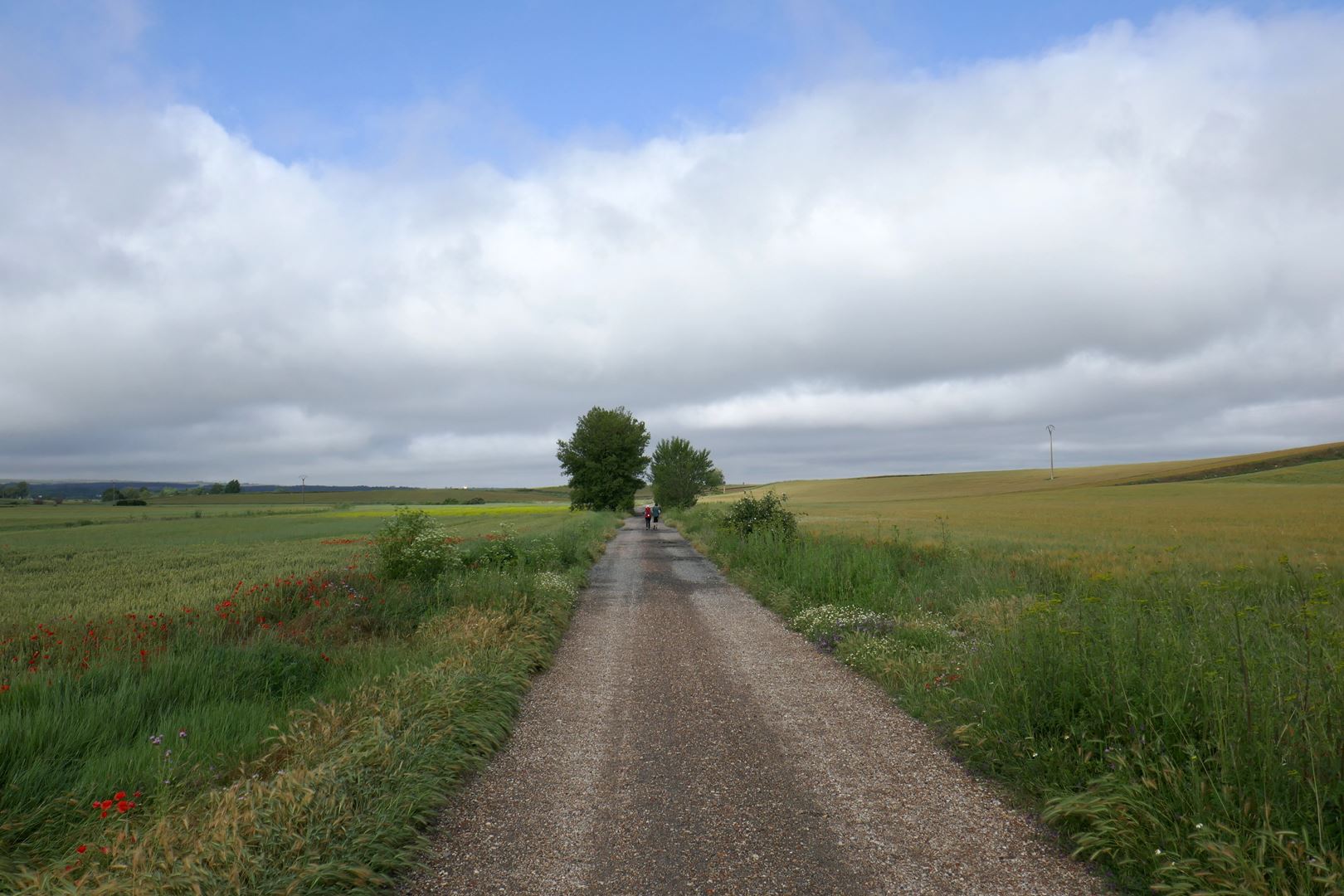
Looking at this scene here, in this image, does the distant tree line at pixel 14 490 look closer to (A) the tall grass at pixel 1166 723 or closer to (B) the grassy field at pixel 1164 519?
(B) the grassy field at pixel 1164 519

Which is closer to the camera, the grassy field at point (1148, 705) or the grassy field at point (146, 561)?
the grassy field at point (1148, 705)

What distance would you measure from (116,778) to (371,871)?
89.1 inches

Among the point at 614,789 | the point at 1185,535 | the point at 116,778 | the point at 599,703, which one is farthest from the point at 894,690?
the point at 1185,535

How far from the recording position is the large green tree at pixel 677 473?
71875 millimetres

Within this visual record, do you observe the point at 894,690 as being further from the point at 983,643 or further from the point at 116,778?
the point at 116,778

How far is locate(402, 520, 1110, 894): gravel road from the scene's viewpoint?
3660mm

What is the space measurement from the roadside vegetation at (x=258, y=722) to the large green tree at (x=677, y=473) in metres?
59.6

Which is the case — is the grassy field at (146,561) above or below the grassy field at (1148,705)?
below

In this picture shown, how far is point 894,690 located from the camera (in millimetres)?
6859

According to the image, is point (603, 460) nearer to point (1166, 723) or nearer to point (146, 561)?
point (146, 561)

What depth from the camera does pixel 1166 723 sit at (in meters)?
4.43

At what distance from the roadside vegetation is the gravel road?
1.44 feet

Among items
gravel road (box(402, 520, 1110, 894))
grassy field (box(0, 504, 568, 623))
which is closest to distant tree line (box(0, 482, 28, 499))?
grassy field (box(0, 504, 568, 623))

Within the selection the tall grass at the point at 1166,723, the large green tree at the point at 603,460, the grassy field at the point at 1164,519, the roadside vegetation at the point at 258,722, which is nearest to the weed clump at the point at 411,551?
the roadside vegetation at the point at 258,722
